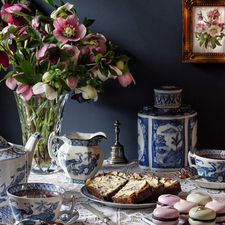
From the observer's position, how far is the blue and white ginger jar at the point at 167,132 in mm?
1270

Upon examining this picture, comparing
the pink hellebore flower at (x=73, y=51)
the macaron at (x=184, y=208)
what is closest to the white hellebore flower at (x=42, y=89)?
the pink hellebore flower at (x=73, y=51)

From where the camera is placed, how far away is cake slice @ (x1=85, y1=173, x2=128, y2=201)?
98 cm

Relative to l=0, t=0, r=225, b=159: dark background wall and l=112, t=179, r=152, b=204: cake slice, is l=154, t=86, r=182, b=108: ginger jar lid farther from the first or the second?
l=112, t=179, r=152, b=204: cake slice

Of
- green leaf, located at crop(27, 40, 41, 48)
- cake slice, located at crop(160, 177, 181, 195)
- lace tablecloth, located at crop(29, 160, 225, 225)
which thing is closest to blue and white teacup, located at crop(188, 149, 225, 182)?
lace tablecloth, located at crop(29, 160, 225, 225)

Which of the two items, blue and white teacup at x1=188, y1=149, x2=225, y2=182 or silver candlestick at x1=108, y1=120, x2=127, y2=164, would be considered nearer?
blue and white teacup at x1=188, y1=149, x2=225, y2=182

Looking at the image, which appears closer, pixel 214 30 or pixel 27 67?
pixel 27 67

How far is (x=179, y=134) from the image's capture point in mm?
1273

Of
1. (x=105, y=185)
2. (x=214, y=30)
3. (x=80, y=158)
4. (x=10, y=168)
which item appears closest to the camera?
(x=10, y=168)

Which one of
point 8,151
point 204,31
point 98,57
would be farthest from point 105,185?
point 204,31

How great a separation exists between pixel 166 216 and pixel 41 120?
62 cm

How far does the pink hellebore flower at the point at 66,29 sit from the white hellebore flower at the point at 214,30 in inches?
22.2

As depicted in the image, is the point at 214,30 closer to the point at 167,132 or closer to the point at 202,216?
the point at 167,132

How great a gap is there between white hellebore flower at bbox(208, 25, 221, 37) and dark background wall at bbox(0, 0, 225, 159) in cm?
12

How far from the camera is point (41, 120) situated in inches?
A: 48.6
